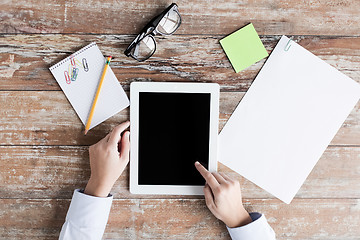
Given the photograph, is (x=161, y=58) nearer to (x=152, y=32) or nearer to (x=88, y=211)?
(x=152, y=32)

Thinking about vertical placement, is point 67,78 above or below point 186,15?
below

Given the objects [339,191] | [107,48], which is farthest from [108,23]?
[339,191]

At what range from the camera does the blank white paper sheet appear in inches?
38.3

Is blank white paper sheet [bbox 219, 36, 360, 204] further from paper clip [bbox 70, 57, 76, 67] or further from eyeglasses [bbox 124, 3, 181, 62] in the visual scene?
paper clip [bbox 70, 57, 76, 67]

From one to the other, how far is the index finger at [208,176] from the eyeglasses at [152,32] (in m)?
0.37

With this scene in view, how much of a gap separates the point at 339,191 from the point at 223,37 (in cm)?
62

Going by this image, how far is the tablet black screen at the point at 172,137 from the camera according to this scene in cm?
96

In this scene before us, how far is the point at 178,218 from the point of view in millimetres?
1017

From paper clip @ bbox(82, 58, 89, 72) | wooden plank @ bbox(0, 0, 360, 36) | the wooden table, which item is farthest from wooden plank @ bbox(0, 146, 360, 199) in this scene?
wooden plank @ bbox(0, 0, 360, 36)

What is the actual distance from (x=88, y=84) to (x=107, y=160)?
0.24 meters

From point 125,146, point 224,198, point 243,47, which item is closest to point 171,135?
point 125,146

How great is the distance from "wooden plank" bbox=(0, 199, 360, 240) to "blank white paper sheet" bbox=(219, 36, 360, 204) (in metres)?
0.10

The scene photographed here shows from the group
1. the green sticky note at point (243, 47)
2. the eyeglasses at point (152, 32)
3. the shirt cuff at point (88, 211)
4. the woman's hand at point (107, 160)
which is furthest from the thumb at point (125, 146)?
the green sticky note at point (243, 47)

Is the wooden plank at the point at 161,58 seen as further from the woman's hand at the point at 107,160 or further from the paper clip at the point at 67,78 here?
the woman's hand at the point at 107,160
